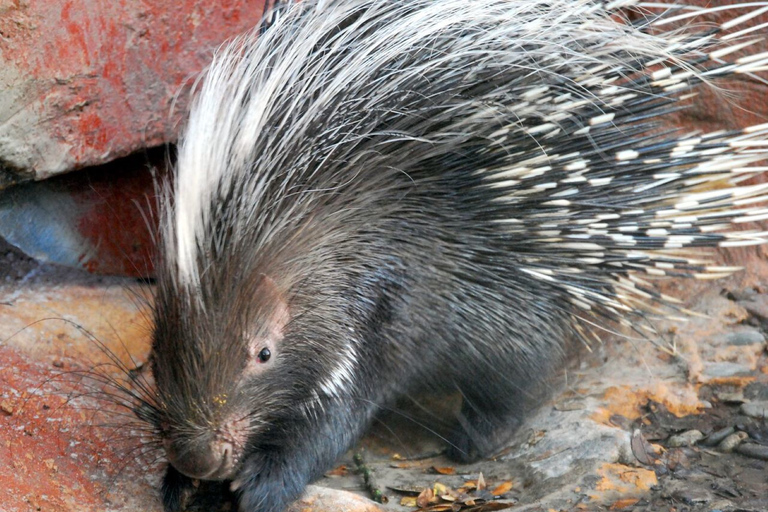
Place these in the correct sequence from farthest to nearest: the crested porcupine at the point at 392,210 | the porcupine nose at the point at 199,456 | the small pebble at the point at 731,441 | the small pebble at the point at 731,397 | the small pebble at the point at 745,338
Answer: the small pebble at the point at 745,338
the small pebble at the point at 731,397
the small pebble at the point at 731,441
the crested porcupine at the point at 392,210
the porcupine nose at the point at 199,456

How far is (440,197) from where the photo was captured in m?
2.54

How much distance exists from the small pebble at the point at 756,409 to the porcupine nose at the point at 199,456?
1794mm

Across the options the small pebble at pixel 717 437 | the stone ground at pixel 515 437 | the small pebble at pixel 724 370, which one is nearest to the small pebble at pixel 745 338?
the stone ground at pixel 515 437

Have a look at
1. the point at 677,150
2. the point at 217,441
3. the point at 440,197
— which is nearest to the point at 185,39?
the point at 440,197

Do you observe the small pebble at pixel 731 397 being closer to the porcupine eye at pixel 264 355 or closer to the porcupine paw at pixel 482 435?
the porcupine paw at pixel 482 435

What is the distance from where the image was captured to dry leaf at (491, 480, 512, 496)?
2549 millimetres

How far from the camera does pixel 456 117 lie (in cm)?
244

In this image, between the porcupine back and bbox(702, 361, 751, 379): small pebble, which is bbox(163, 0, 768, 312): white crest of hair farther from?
bbox(702, 361, 751, 379): small pebble

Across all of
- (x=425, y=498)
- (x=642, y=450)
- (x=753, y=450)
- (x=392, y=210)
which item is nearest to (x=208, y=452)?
(x=425, y=498)

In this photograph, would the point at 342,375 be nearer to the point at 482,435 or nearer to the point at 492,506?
the point at 492,506

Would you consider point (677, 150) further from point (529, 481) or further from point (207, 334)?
point (207, 334)

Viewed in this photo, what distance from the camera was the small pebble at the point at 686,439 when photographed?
272 centimetres

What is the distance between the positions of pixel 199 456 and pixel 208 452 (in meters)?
0.03

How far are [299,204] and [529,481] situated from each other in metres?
1.14
